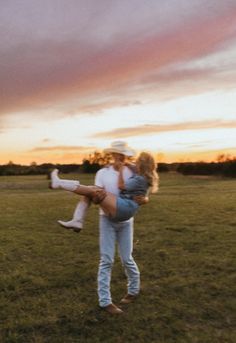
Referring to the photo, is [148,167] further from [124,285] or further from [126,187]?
[124,285]

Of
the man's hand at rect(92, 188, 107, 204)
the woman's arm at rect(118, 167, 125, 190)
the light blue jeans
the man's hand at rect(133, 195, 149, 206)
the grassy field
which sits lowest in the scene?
the grassy field

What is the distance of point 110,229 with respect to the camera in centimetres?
709

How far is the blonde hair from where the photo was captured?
6898mm

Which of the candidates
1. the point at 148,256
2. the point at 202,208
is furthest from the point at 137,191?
the point at 202,208

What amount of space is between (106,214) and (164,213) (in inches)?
497

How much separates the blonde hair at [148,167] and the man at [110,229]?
0.51 ft

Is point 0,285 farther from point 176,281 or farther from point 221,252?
point 221,252

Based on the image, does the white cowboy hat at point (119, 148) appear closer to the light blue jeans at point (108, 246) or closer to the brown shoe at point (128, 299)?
the light blue jeans at point (108, 246)

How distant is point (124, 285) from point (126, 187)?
9.11 ft

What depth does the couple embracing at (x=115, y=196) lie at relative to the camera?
260 inches

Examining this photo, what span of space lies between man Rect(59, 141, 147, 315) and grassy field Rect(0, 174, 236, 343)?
0.46 metres

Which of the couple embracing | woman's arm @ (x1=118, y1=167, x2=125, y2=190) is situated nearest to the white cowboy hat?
the couple embracing

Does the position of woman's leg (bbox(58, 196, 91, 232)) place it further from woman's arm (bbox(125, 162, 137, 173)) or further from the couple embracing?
woman's arm (bbox(125, 162, 137, 173))

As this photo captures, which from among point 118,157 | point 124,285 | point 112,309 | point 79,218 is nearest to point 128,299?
point 112,309
